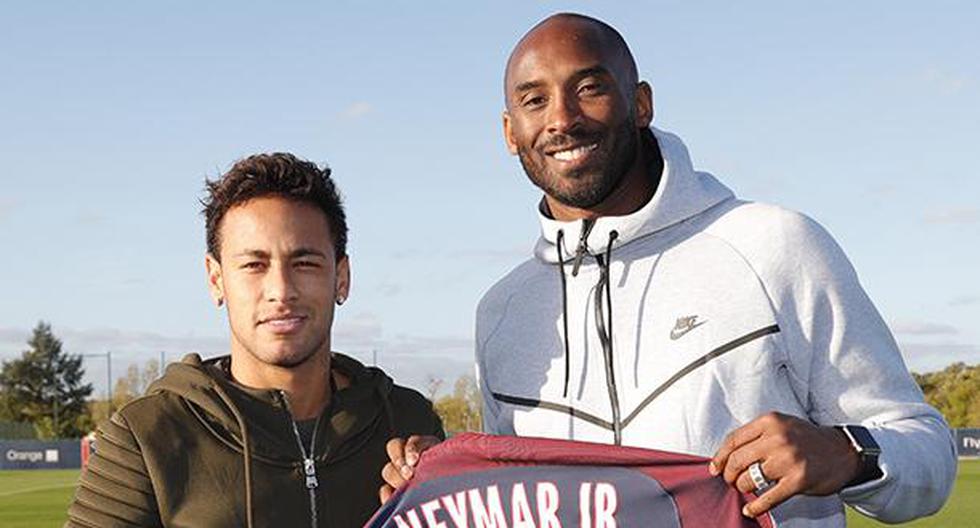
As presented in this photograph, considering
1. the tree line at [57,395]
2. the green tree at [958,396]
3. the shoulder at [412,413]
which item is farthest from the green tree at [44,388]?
the shoulder at [412,413]

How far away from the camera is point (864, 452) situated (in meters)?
3.31

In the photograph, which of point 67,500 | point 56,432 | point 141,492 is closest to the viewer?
point 141,492

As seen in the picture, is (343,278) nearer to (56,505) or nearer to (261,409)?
(261,409)

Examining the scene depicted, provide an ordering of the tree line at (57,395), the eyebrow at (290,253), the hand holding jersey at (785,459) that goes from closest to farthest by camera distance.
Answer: the hand holding jersey at (785,459)
the eyebrow at (290,253)
the tree line at (57,395)

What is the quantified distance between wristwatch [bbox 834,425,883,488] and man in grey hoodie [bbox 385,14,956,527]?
13cm

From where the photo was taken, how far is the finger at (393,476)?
3.85 m

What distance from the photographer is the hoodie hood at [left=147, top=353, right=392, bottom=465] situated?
412 centimetres

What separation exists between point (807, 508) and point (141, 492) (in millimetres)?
1894

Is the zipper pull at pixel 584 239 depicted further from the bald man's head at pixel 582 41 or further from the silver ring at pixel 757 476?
the silver ring at pixel 757 476

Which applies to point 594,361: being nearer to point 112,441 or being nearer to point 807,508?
point 807,508

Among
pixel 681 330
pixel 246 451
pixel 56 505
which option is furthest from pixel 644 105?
pixel 56 505

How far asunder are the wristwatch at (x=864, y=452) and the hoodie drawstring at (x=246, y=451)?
5.65 feet

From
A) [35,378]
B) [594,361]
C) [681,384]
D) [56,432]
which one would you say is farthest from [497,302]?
[35,378]

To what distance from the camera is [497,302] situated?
442cm
